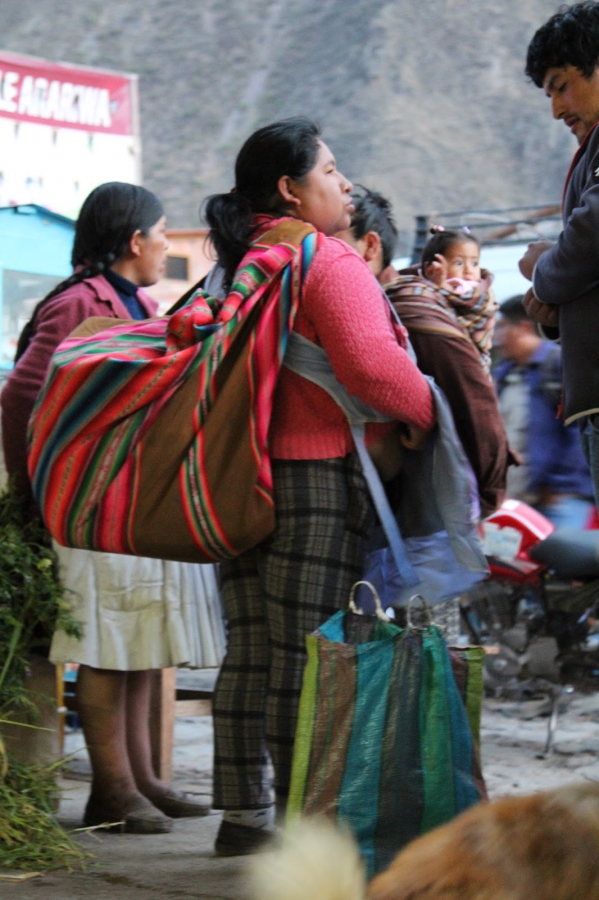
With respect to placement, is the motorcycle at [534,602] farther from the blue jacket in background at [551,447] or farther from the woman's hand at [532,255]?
the woman's hand at [532,255]

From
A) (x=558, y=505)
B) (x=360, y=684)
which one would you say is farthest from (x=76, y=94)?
(x=360, y=684)

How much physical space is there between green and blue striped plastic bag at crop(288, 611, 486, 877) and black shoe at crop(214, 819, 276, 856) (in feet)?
1.57

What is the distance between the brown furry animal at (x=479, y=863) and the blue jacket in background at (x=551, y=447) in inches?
177

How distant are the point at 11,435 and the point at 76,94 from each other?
14.5 ft

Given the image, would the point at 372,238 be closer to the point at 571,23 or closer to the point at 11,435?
the point at 571,23

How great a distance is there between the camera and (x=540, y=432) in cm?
610

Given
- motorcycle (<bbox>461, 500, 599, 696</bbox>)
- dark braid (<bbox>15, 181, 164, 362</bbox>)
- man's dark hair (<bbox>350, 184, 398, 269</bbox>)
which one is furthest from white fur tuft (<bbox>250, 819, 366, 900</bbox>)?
motorcycle (<bbox>461, 500, 599, 696</bbox>)

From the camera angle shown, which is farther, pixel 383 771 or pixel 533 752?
pixel 533 752

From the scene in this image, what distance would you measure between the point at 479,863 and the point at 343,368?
147 cm

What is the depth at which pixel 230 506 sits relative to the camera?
9.35ft

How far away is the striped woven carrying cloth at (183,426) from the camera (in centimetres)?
286

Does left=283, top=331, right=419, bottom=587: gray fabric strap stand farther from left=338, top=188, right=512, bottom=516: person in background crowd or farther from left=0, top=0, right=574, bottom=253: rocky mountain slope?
left=0, top=0, right=574, bottom=253: rocky mountain slope

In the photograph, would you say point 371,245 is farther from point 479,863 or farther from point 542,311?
point 479,863

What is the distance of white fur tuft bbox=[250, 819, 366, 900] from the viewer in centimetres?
158
